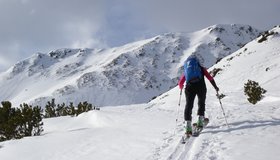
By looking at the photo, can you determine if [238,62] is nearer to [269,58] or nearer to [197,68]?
[269,58]

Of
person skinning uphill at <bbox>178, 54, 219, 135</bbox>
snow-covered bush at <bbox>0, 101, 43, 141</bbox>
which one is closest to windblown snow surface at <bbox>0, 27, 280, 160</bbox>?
person skinning uphill at <bbox>178, 54, 219, 135</bbox>

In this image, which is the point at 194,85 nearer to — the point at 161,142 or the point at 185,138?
the point at 185,138

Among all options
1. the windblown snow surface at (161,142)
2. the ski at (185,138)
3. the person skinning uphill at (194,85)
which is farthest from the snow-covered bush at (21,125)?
the ski at (185,138)

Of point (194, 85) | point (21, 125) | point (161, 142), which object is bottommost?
point (161, 142)

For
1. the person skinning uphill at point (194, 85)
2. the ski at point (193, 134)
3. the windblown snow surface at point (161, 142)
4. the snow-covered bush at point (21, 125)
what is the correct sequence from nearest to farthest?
1. the windblown snow surface at point (161, 142)
2. the ski at point (193, 134)
3. the person skinning uphill at point (194, 85)
4. the snow-covered bush at point (21, 125)

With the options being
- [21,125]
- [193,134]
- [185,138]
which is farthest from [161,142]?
[21,125]

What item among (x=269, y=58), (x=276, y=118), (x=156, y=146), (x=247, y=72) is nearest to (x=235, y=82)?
(x=247, y=72)

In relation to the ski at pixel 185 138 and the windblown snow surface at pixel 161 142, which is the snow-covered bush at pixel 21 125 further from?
the ski at pixel 185 138

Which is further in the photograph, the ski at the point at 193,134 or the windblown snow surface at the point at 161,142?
the ski at the point at 193,134

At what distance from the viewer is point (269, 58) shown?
51.5 meters

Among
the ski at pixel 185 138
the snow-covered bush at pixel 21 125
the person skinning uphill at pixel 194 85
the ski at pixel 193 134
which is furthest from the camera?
the snow-covered bush at pixel 21 125

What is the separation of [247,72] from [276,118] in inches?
1429

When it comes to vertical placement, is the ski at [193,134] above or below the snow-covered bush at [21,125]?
below

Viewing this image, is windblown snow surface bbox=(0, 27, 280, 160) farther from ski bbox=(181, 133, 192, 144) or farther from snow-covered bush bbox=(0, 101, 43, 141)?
snow-covered bush bbox=(0, 101, 43, 141)
